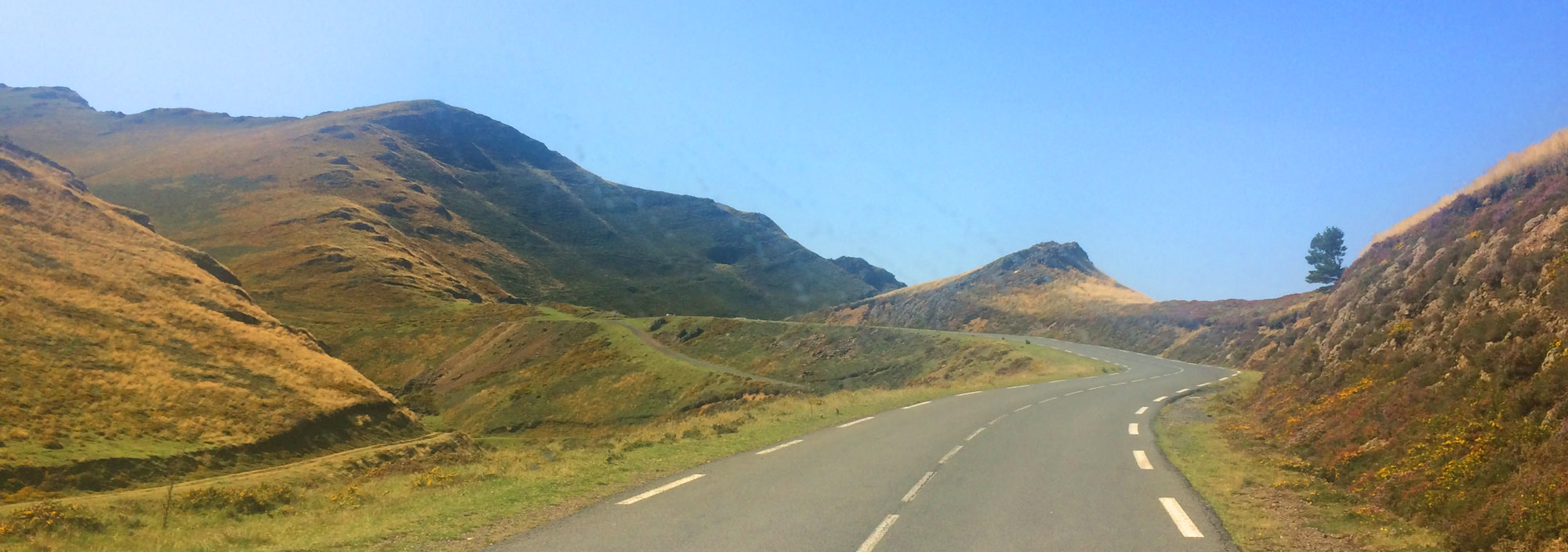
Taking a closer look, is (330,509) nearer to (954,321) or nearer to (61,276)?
(61,276)

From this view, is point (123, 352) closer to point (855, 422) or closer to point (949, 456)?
point (855, 422)

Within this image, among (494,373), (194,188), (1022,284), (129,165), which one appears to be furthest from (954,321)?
(129,165)

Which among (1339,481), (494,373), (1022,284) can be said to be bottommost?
(494,373)

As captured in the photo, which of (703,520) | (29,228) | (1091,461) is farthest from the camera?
(29,228)

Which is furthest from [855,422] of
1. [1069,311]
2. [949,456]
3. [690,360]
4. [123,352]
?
[1069,311]

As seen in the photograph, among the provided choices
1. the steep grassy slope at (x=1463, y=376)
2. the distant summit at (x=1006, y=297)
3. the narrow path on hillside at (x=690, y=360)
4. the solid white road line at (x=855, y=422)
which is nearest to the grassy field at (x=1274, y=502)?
the steep grassy slope at (x=1463, y=376)

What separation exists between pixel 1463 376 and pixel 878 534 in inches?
331

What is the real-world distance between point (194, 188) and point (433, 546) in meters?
183

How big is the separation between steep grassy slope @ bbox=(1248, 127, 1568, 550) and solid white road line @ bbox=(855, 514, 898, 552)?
5118mm

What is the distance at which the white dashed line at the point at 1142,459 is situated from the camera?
12359 millimetres

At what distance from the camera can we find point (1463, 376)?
9906mm

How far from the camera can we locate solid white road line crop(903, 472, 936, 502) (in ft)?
32.2

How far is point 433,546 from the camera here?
24.0ft

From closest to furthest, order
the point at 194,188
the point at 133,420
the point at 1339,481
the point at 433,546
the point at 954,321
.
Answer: the point at 433,546 → the point at 1339,481 → the point at 133,420 → the point at 954,321 → the point at 194,188
